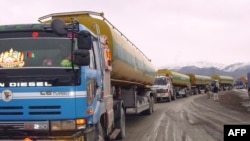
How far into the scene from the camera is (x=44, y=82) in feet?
21.8

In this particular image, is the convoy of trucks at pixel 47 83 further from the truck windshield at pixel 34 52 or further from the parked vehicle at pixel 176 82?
the parked vehicle at pixel 176 82

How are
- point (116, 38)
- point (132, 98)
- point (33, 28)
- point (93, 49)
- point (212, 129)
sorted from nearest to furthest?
point (33, 28)
point (93, 49)
point (116, 38)
point (212, 129)
point (132, 98)

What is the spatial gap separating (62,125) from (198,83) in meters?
58.0

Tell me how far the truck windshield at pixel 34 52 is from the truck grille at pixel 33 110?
73 cm

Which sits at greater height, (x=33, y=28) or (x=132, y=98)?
(x=33, y=28)

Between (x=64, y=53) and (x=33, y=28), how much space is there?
0.77m

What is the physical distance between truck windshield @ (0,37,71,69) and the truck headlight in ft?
3.25

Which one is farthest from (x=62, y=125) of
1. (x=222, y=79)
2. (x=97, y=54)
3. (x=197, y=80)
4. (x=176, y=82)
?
(x=222, y=79)

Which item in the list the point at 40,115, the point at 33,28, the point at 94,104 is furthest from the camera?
the point at 94,104

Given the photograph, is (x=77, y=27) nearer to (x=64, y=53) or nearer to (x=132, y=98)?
(x=64, y=53)

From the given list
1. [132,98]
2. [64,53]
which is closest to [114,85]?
[132,98]

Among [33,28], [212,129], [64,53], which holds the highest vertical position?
[33,28]

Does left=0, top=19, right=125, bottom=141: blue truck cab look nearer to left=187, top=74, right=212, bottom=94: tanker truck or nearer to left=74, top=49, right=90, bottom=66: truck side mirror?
left=74, top=49, right=90, bottom=66: truck side mirror

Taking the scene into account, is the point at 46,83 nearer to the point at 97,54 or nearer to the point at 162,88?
the point at 97,54
